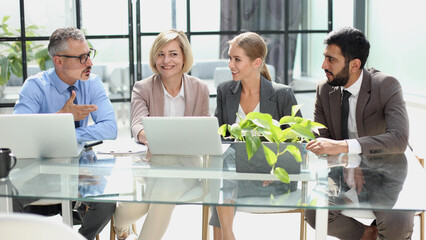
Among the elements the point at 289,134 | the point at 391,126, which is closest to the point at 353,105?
the point at 391,126

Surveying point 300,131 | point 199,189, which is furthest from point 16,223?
point 300,131

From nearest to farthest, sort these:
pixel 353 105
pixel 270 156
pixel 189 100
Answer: pixel 270 156
pixel 353 105
pixel 189 100

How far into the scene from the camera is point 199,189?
2176mm

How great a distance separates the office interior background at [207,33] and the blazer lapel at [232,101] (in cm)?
193

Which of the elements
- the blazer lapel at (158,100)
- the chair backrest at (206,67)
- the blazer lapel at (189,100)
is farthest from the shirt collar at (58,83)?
the chair backrest at (206,67)

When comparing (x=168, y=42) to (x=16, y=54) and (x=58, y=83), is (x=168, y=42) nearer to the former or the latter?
(x=58, y=83)

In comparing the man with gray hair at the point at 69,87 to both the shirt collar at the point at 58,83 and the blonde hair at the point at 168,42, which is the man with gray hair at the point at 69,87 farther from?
the blonde hair at the point at 168,42

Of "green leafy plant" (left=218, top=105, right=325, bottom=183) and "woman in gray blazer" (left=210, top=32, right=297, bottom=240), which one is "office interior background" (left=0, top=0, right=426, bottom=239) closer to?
"woman in gray blazer" (left=210, top=32, right=297, bottom=240)

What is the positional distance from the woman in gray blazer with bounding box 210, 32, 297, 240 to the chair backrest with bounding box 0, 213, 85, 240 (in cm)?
209

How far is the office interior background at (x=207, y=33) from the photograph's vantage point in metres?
5.25

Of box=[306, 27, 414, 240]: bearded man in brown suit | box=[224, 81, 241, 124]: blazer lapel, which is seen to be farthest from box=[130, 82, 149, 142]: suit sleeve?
box=[306, 27, 414, 240]: bearded man in brown suit

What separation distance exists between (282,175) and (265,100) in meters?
1.27

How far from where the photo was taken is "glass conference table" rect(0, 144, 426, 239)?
2059mm

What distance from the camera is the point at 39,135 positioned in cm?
261
